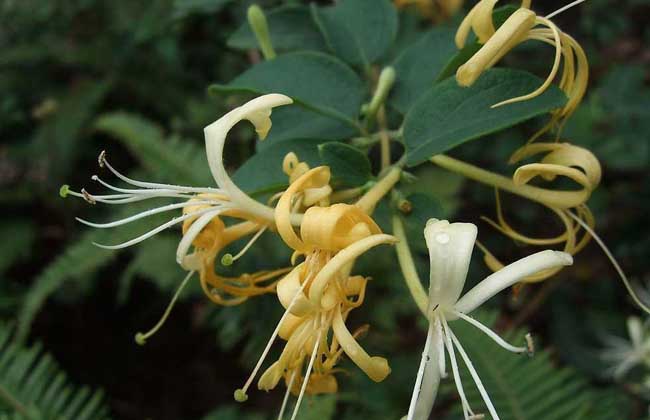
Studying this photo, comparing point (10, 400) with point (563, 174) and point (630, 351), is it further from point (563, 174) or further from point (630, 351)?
point (630, 351)

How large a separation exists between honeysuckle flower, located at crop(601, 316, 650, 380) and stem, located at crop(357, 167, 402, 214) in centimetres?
97

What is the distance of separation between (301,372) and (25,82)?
5.02 feet

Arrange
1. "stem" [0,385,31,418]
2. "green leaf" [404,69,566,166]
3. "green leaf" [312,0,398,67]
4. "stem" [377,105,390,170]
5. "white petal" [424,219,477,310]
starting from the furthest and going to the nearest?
"stem" [0,385,31,418] → "green leaf" [312,0,398,67] → "stem" [377,105,390,170] → "green leaf" [404,69,566,166] → "white petal" [424,219,477,310]

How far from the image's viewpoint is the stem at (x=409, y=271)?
22.8 inches

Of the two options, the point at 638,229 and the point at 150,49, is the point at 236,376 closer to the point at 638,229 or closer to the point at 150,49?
the point at 150,49

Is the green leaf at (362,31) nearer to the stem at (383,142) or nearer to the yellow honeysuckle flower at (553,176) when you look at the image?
the stem at (383,142)

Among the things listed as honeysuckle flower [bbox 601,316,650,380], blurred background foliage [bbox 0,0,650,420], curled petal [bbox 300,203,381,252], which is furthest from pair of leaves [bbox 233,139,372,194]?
honeysuckle flower [bbox 601,316,650,380]

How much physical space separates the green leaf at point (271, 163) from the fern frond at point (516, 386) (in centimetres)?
50

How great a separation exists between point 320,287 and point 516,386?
688 mm

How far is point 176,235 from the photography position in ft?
5.57

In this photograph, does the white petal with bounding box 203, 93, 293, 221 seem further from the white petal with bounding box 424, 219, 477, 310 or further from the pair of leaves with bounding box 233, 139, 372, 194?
the white petal with bounding box 424, 219, 477, 310

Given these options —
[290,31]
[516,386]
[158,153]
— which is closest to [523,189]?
[290,31]

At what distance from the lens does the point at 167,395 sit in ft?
6.23

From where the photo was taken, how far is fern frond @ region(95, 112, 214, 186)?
62.8 inches
